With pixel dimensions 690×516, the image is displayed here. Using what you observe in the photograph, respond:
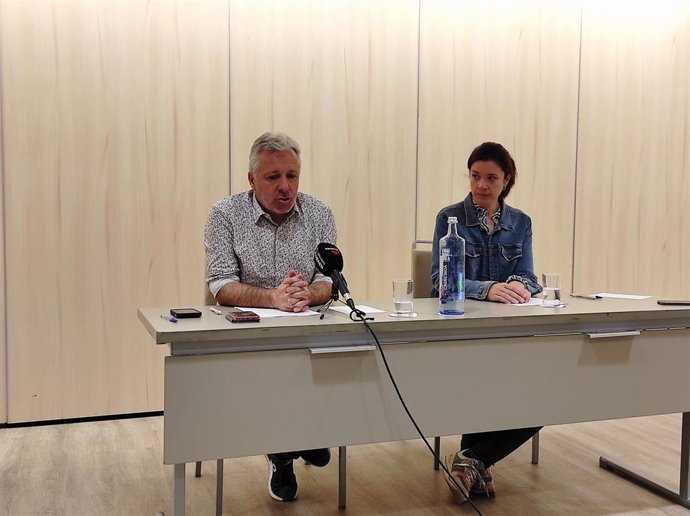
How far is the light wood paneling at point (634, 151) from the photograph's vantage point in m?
4.31

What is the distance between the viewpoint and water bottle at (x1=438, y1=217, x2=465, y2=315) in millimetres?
2266

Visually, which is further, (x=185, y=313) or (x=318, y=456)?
(x=318, y=456)

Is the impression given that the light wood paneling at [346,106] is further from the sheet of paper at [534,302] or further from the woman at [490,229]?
the sheet of paper at [534,302]

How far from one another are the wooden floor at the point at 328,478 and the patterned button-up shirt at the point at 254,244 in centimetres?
80

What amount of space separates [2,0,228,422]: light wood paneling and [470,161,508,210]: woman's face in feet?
4.67

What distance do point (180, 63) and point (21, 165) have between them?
90cm

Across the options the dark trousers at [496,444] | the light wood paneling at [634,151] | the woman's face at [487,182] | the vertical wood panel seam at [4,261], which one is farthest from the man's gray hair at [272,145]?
the light wood paneling at [634,151]

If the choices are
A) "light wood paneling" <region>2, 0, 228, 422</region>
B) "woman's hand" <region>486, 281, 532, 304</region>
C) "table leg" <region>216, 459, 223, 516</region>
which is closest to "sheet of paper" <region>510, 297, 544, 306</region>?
"woman's hand" <region>486, 281, 532, 304</region>

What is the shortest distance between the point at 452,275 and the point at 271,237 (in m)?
0.68

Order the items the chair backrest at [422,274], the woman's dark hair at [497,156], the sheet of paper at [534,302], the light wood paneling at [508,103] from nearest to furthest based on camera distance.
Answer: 1. the sheet of paper at [534,302]
2. the woman's dark hair at [497,156]
3. the chair backrest at [422,274]
4. the light wood paneling at [508,103]

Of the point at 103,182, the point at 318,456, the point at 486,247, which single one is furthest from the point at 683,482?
the point at 103,182

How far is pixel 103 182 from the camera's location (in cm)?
348

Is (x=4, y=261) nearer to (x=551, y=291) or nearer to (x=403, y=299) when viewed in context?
(x=403, y=299)

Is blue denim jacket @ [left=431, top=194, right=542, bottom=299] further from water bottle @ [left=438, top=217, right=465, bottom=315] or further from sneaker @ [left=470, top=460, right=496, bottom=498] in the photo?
sneaker @ [left=470, top=460, right=496, bottom=498]
